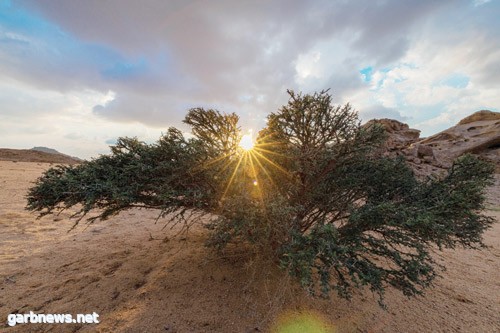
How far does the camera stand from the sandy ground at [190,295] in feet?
14.9

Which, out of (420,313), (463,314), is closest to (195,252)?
(420,313)

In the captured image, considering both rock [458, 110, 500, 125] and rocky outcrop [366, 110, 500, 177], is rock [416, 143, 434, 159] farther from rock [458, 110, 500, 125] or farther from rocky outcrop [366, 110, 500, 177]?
rock [458, 110, 500, 125]

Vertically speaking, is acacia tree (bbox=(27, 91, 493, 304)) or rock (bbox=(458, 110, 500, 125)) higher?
rock (bbox=(458, 110, 500, 125))

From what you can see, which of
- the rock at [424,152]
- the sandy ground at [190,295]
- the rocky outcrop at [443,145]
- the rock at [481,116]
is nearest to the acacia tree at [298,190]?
the sandy ground at [190,295]

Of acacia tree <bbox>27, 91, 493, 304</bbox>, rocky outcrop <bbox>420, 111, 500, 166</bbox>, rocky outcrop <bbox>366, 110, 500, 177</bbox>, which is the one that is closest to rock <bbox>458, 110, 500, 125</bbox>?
rocky outcrop <bbox>366, 110, 500, 177</bbox>

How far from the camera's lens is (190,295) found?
5.06m

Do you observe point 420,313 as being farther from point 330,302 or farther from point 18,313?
point 18,313

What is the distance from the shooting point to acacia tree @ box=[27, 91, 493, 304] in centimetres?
417

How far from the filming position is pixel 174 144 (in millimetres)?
5148

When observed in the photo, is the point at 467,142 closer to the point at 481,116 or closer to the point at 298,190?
the point at 481,116

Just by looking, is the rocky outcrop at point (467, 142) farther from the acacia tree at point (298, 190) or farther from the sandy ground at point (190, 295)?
the acacia tree at point (298, 190)

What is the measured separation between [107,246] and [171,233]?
1990mm

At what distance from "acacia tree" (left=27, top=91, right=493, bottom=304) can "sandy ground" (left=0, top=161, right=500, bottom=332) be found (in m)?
0.66

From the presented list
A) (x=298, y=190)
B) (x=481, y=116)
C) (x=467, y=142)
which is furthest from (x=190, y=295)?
(x=481, y=116)
